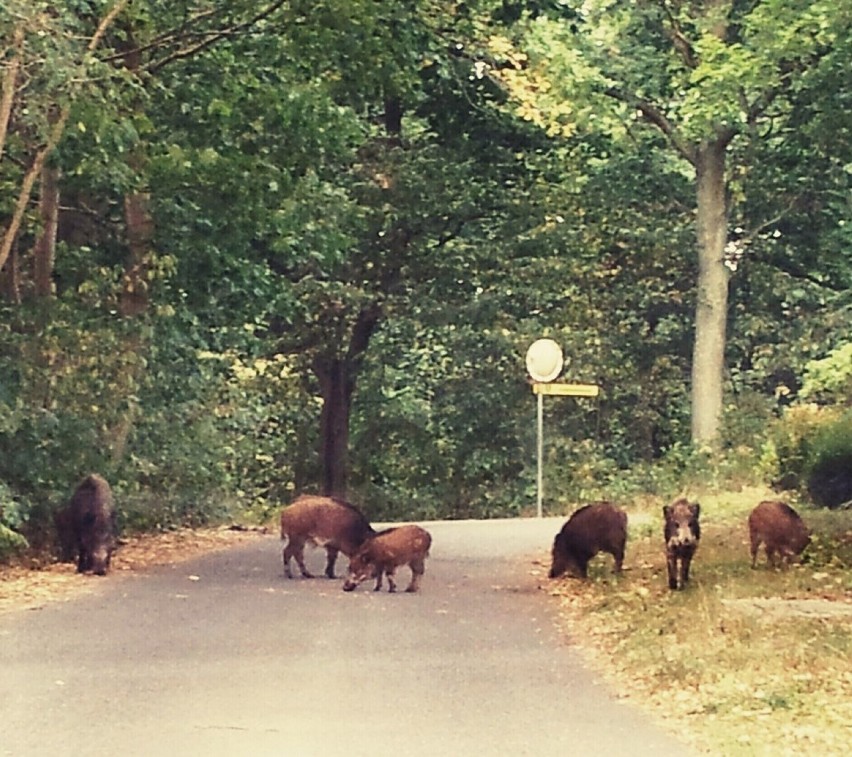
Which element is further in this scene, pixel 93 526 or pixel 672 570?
pixel 93 526

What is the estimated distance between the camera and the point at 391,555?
16.1 metres

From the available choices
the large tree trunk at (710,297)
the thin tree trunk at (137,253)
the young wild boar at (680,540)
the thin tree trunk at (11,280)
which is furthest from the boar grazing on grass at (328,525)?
the large tree trunk at (710,297)

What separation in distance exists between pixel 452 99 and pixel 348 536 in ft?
52.8

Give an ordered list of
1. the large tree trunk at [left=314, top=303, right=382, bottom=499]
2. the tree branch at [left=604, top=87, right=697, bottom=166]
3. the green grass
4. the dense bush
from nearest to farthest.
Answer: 1. the green grass
2. the dense bush
3. the tree branch at [left=604, top=87, right=697, bottom=166]
4. the large tree trunk at [left=314, top=303, right=382, bottom=499]

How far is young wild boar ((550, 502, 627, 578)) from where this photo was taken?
17156 millimetres

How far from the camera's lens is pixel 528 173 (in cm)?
3372

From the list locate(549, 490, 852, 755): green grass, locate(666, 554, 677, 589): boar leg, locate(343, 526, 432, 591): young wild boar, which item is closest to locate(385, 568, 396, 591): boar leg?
locate(343, 526, 432, 591): young wild boar

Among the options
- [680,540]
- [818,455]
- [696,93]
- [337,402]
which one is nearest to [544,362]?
[337,402]

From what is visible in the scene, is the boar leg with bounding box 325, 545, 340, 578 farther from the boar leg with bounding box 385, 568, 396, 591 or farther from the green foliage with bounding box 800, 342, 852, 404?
the green foliage with bounding box 800, 342, 852, 404

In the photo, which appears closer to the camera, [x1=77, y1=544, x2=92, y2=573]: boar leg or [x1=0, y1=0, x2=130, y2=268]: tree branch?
[x1=0, y1=0, x2=130, y2=268]: tree branch

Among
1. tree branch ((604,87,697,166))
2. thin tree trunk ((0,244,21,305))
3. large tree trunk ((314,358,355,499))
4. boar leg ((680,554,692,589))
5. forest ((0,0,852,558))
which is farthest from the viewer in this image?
large tree trunk ((314,358,355,499))

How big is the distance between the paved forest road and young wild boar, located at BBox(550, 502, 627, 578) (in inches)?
39.5

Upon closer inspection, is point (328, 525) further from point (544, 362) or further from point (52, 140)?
point (544, 362)

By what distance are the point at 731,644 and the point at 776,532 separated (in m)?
5.46
